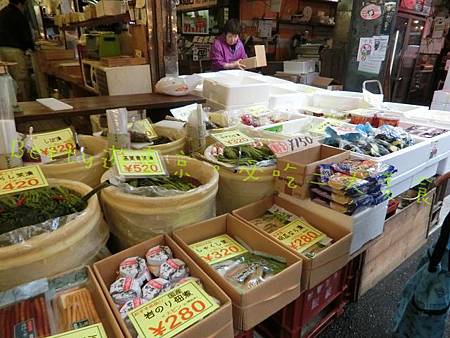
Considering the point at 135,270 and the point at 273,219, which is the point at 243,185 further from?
the point at 135,270

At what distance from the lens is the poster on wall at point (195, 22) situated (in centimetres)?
656

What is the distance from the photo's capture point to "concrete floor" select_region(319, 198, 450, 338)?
5.81ft

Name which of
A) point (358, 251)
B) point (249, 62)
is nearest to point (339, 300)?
point (358, 251)

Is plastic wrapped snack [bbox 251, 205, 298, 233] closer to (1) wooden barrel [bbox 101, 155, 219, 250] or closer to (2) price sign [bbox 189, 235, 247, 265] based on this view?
(2) price sign [bbox 189, 235, 247, 265]

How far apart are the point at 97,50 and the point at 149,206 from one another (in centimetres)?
320

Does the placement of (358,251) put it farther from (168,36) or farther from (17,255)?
(168,36)

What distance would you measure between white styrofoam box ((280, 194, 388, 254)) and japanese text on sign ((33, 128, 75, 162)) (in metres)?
1.03

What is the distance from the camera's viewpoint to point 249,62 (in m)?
3.71

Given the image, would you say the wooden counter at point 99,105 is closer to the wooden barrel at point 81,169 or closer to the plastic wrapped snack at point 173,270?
the wooden barrel at point 81,169

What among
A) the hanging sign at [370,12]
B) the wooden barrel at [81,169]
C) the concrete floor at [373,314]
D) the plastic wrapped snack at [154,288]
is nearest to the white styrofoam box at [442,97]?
the hanging sign at [370,12]

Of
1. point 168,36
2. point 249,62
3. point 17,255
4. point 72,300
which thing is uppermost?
point 168,36

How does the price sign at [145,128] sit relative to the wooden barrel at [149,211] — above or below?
above

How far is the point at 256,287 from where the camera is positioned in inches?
38.4

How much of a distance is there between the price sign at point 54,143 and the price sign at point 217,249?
765 mm
